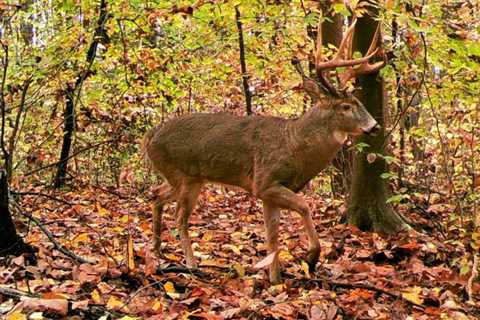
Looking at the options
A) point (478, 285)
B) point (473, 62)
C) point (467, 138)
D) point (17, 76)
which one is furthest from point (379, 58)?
point (17, 76)

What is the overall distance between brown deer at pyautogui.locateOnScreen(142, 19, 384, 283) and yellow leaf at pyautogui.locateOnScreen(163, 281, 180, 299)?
1.02 meters

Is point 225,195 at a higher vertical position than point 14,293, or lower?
lower

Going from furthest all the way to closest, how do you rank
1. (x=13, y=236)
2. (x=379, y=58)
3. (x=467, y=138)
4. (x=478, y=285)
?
(x=379, y=58)
(x=467, y=138)
(x=478, y=285)
(x=13, y=236)

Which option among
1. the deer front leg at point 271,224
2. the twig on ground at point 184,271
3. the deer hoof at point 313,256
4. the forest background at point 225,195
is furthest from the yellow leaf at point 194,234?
the deer hoof at point 313,256

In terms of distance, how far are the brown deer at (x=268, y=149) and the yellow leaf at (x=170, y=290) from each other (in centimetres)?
102

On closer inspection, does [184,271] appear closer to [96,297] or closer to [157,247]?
[157,247]

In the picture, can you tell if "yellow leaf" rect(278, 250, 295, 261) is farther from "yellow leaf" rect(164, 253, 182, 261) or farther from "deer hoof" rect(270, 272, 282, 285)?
"yellow leaf" rect(164, 253, 182, 261)

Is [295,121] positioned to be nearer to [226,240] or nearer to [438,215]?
[226,240]

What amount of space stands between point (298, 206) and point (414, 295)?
4.20ft

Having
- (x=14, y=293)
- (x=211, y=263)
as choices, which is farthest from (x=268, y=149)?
(x=14, y=293)

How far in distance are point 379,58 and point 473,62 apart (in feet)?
3.96

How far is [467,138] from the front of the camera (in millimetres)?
5969

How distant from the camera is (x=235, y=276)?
559cm

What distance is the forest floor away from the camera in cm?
429
